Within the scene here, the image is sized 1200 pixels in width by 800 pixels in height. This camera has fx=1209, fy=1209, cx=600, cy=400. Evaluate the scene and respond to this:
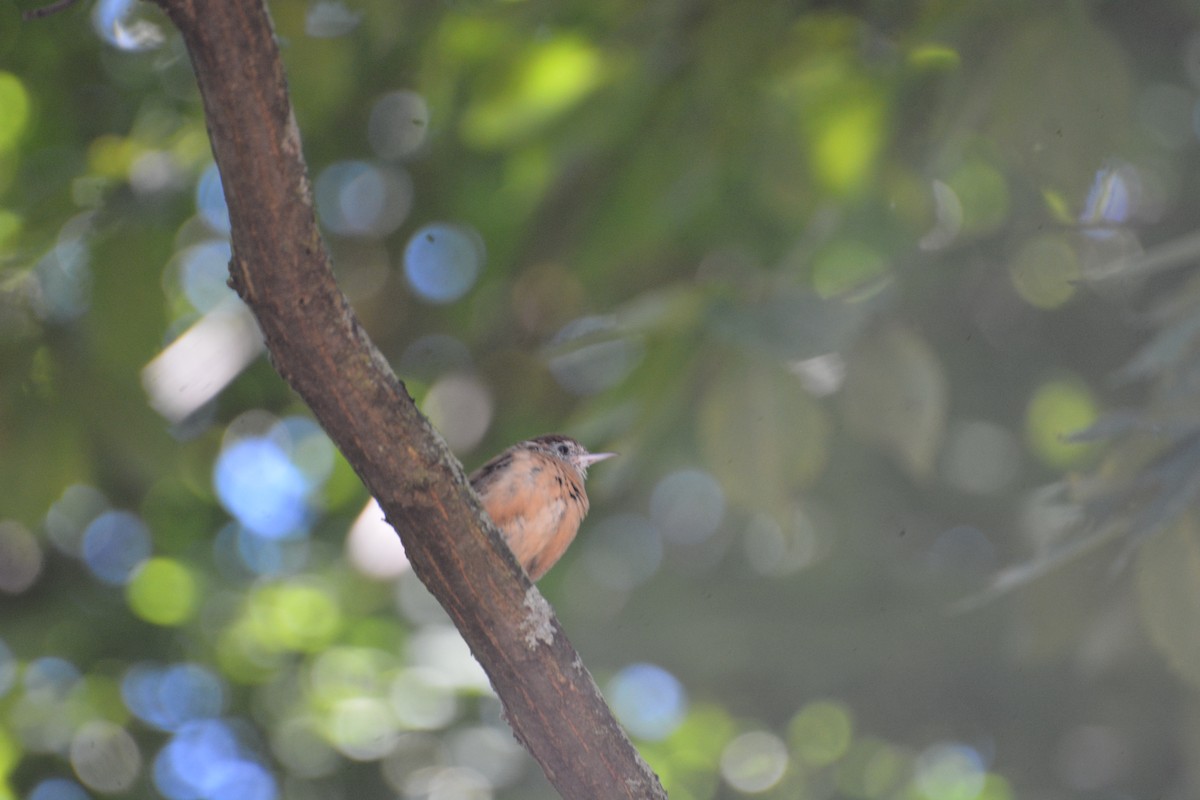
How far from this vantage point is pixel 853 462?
23.0ft

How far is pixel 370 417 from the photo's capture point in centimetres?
256

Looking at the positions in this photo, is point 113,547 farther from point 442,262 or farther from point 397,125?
point 397,125

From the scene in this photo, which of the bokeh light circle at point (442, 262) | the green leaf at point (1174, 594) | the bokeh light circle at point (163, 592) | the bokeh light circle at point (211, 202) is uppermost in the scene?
the bokeh light circle at point (442, 262)

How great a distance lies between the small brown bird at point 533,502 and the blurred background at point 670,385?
32 centimetres

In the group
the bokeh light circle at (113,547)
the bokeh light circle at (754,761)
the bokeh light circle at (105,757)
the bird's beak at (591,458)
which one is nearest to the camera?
the bird's beak at (591,458)

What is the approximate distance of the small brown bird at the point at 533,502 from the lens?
438 centimetres

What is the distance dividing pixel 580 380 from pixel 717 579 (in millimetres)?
2223

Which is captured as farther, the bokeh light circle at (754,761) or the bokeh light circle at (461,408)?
the bokeh light circle at (754,761)

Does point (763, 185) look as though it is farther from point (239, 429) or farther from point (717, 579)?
point (717, 579)

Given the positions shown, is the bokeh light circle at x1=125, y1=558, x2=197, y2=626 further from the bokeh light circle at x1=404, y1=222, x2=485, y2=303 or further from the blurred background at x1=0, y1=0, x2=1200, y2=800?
the bokeh light circle at x1=404, y1=222, x2=485, y2=303

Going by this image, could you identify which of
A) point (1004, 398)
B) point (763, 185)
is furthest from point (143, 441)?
point (1004, 398)

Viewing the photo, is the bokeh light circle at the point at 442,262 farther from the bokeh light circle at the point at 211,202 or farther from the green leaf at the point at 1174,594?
the green leaf at the point at 1174,594

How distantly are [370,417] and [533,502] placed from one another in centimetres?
189

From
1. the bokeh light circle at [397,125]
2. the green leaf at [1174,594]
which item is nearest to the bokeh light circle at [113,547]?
the bokeh light circle at [397,125]
